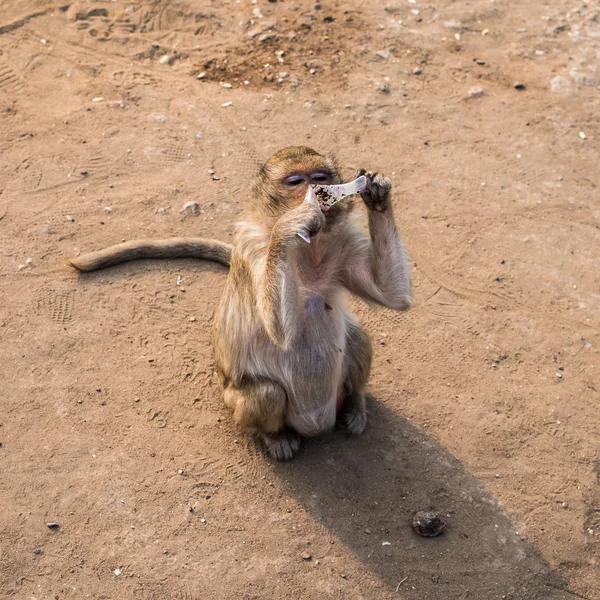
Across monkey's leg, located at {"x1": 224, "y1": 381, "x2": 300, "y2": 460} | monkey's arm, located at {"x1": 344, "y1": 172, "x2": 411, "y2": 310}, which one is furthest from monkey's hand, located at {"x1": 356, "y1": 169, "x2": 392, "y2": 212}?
monkey's leg, located at {"x1": 224, "y1": 381, "x2": 300, "y2": 460}

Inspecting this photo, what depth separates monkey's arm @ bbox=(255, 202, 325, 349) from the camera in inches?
201

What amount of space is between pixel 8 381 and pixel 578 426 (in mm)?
4746

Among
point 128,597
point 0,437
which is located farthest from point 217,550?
point 0,437

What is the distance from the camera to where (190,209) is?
8.49 metres

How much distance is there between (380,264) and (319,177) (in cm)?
80

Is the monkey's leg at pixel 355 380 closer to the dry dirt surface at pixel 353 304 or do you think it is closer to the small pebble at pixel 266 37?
the dry dirt surface at pixel 353 304

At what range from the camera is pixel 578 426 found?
6.76m

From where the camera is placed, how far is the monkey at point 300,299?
540cm

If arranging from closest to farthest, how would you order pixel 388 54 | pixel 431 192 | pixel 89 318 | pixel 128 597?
pixel 128 597 → pixel 89 318 → pixel 431 192 → pixel 388 54

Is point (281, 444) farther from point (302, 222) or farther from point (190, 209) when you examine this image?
point (190, 209)

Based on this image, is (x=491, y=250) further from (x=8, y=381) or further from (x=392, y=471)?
(x=8, y=381)

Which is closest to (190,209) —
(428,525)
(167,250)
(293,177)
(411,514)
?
(167,250)

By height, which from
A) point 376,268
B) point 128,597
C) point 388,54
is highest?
point 376,268

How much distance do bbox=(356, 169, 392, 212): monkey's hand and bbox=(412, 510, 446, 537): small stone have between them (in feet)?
7.35
